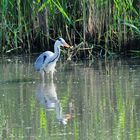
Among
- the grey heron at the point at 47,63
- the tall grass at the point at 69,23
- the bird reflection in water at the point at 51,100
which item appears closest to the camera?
the bird reflection in water at the point at 51,100

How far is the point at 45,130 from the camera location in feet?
24.1

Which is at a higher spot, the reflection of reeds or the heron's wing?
the heron's wing

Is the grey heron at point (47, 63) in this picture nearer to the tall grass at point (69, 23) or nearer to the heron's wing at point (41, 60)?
the heron's wing at point (41, 60)

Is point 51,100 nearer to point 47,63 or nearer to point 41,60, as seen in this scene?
point 47,63

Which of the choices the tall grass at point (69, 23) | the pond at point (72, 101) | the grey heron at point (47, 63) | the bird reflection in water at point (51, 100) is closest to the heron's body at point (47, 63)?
the grey heron at point (47, 63)

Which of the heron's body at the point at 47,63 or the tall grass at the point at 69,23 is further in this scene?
the tall grass at the point at 69,23

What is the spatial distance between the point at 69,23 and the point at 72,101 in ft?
12.8

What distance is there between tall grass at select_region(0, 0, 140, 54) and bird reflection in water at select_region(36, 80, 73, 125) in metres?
2.17

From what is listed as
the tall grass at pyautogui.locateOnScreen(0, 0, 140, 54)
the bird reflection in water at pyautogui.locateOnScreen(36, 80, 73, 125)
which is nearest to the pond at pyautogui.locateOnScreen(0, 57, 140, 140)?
the bird reflection in water at pyautogui.locateOnScreen(36, 80, 73, 125)

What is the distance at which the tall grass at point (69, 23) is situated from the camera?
12.6 metres

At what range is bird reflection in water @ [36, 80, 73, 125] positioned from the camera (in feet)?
26.5

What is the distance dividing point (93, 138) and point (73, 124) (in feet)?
2.56

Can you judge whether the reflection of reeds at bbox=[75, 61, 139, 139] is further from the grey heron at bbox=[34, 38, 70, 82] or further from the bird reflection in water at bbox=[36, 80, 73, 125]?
the grey heron at bbox=[34, 38, 70, 82]

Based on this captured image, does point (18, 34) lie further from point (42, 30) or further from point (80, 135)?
point (80, 135)
